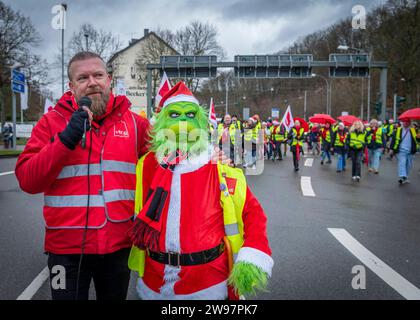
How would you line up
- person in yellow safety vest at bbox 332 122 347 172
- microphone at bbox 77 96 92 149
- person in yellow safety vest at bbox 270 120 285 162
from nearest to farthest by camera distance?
1. microphone at bbox 77 96 92 149
2. person in yellow safety vest at bbox 332 122 347 172
3. person in yellow safety vest at bbox 270 120 285 162

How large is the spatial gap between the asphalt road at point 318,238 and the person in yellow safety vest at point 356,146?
124cm

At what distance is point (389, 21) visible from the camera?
40.4m

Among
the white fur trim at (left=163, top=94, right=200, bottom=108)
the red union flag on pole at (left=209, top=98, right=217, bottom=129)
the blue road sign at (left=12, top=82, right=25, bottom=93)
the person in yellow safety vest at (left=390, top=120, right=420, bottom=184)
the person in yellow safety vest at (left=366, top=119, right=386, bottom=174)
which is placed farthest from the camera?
the blue road sign at (left=12, top=82, right=25, bottom=93)

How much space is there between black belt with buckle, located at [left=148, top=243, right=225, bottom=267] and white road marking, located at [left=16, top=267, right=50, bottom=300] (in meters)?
1.97

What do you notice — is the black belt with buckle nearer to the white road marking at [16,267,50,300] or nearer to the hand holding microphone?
the hand holding microphone

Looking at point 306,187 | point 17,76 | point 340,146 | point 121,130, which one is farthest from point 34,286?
point 17,76

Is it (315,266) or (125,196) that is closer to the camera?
(125,196)

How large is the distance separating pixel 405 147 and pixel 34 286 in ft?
35.2

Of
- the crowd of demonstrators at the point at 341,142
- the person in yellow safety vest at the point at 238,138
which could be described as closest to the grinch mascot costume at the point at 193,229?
the crowd of demonstrators at the point at 341,142

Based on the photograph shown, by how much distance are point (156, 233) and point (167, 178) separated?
0.31 meters

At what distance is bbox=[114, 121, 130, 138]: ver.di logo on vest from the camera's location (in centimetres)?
228

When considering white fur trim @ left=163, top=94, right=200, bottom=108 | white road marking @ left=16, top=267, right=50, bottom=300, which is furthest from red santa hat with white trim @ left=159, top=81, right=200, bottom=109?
white road marking @ left=16, top=267, right=50, bottom=300
